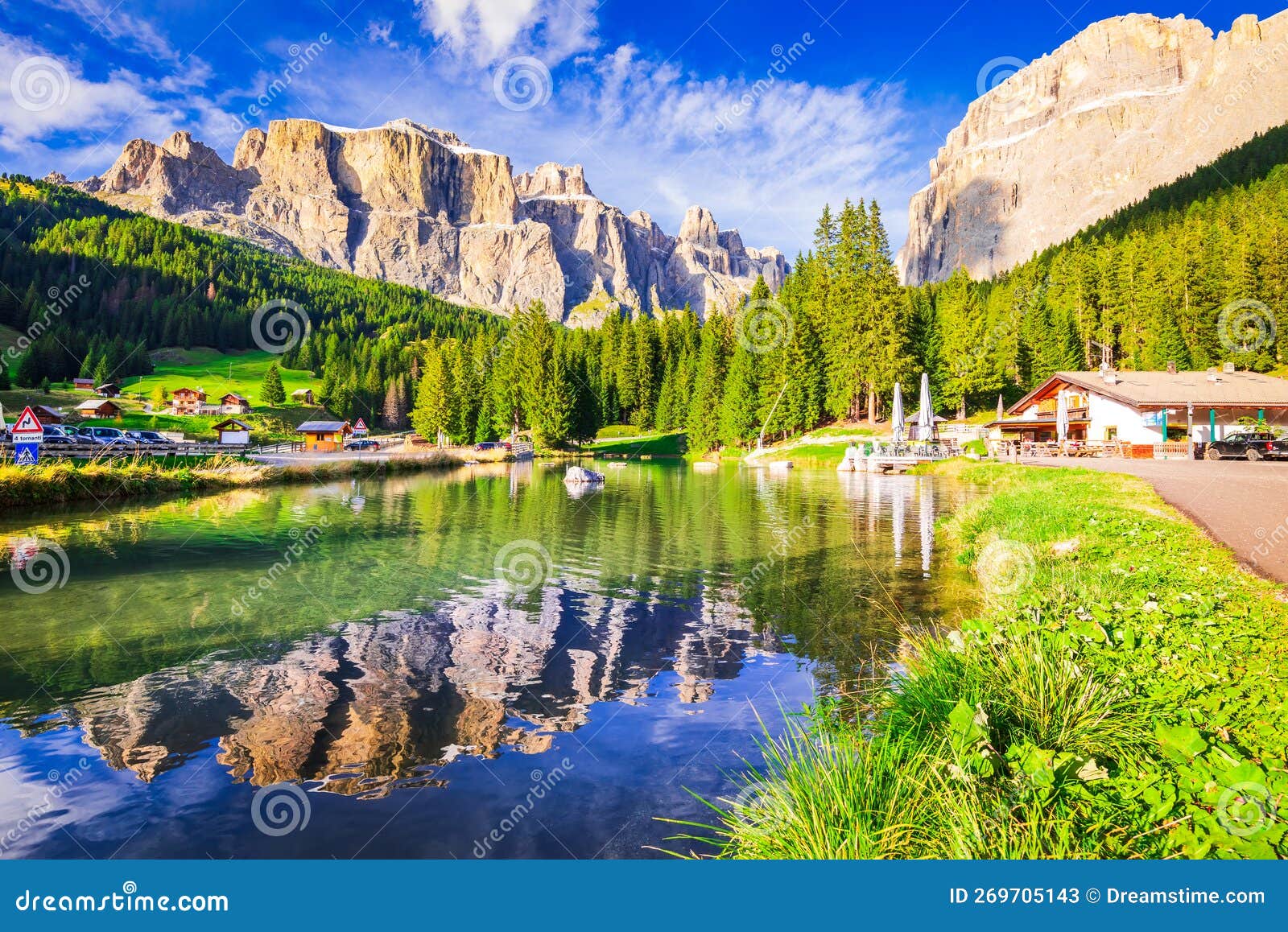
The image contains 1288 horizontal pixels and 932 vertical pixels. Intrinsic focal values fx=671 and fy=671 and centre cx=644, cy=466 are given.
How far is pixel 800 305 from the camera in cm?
7900

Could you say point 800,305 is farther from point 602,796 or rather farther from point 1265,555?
point 602,796

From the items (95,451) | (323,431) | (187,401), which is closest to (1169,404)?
(95,451)

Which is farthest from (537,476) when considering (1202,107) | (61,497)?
(1202,107)

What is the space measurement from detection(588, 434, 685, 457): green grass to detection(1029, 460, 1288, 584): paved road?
65868 mm

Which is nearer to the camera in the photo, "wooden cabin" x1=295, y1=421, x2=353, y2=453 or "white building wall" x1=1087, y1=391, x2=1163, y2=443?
"white building wall" x1=1087, y1=391, x2=1163, y2=443

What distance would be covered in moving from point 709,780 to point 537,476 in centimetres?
4763

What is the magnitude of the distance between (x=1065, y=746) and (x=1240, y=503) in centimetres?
1629

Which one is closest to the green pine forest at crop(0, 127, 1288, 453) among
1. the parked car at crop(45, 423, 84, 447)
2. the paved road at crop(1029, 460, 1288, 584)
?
the parked car at crop(45, 423, 84, 447)

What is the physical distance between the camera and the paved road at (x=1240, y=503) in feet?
34.9

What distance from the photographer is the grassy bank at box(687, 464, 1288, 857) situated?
3.85 meters

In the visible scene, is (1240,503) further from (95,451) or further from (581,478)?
(95,451)

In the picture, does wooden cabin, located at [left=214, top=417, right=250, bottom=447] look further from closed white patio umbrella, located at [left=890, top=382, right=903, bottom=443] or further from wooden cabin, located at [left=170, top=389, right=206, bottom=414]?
closed white patio umbrella, located at [left=890, top=382, right=903, bottom=443]

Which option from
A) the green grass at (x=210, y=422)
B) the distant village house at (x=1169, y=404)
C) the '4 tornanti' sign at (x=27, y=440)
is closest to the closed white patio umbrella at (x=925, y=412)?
the distant village house at (x=1169, y=404)

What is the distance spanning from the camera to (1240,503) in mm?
16453
